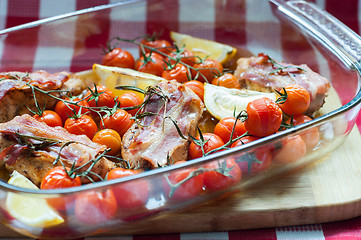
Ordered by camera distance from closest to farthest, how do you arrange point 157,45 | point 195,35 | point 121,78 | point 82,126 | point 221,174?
point 221,174
point 82,126
point 121,78
point 157,45
point 195,35

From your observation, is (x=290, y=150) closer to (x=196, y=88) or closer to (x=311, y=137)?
(x=311, y=137)

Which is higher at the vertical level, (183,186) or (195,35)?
(195,35)

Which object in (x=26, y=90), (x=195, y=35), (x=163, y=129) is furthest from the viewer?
(x=195, y=35)

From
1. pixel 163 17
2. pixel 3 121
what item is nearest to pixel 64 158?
Result: pixel 3 121

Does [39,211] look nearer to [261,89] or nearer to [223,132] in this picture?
[223,132]

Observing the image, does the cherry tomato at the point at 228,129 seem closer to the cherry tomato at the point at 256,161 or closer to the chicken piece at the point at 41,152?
the cherry tomato at the point at 256,161

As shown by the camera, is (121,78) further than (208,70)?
No

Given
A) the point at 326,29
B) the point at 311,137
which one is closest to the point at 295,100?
the point at 311,137

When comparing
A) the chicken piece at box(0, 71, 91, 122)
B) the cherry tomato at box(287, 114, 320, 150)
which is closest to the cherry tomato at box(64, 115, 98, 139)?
the chicken piece at box(0, 71, 91, 122)
